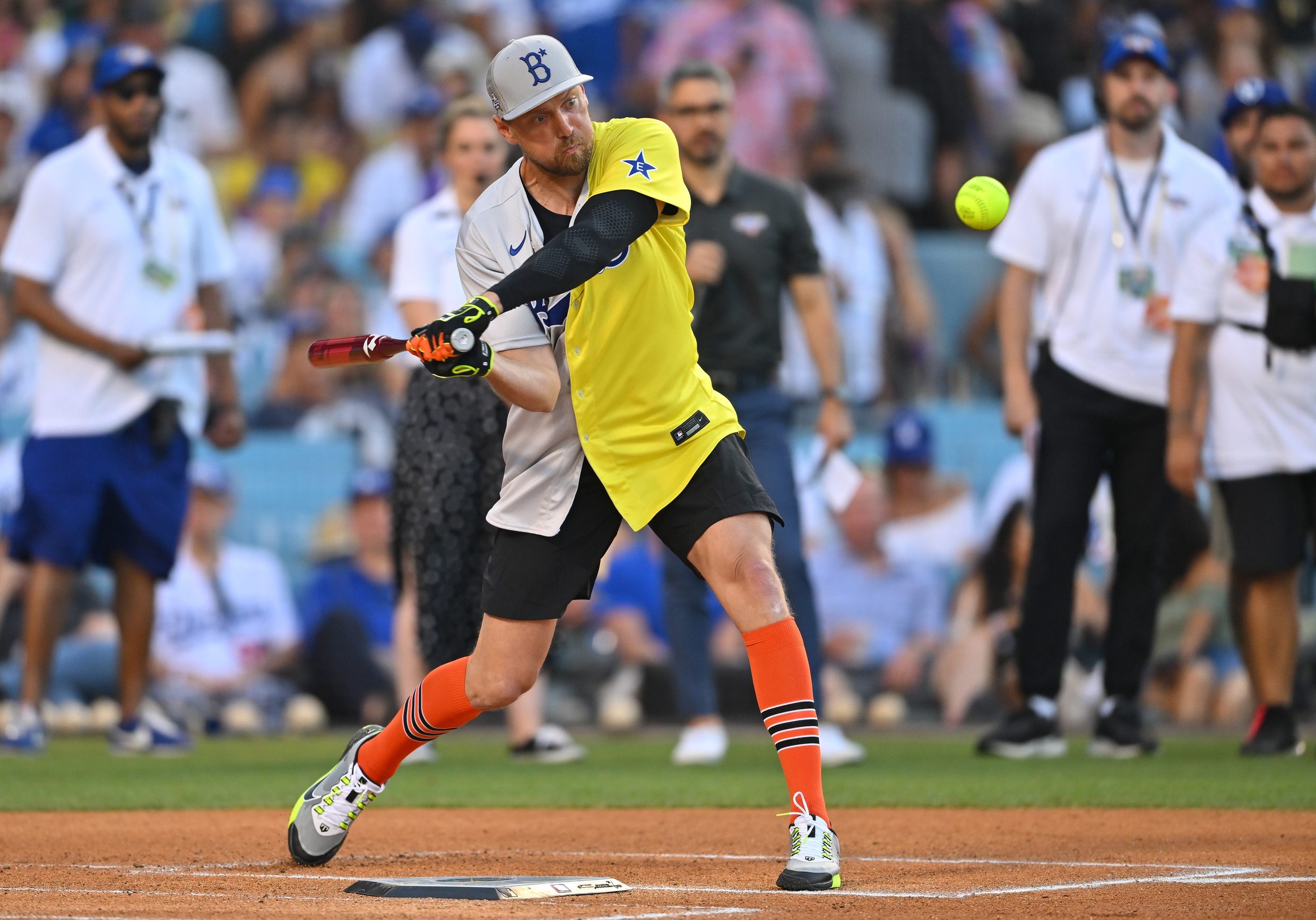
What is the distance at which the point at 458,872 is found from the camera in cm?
519

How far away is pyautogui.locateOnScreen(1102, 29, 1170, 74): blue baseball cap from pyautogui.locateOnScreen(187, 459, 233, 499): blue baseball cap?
6.00 m

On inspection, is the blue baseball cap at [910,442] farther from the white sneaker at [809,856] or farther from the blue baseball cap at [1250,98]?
the white sneaker at [809,856]

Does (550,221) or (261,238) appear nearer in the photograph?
(550,221)

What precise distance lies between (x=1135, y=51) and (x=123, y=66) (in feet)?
15.7

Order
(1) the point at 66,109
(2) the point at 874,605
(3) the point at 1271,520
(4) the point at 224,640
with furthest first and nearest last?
1. (1) the point at 66,109
2. (4) the point at 224,640
3. (2) the point at 874,605
4. (3) the point at 1271,520

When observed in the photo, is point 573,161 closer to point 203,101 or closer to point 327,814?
point 327,814

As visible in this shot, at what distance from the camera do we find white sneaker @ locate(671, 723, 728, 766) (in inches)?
335

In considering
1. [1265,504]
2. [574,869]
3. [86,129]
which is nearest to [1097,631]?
[1265,504]

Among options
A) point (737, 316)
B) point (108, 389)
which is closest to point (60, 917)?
point (737, 316)

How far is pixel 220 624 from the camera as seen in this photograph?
11570 millimetres

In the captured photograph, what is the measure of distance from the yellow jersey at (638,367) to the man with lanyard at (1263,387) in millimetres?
3901

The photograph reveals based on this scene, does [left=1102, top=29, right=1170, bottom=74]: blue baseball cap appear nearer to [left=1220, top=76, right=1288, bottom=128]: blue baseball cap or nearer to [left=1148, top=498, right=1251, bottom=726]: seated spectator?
[left=1220, top=76, right=1288, bottom=128]: blue baseball cap

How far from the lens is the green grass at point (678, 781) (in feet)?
22.8

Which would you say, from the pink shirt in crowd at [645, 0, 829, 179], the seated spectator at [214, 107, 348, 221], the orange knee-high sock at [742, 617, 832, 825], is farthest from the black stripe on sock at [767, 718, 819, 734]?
the seated spectator at [214, 107, 348, 221]
